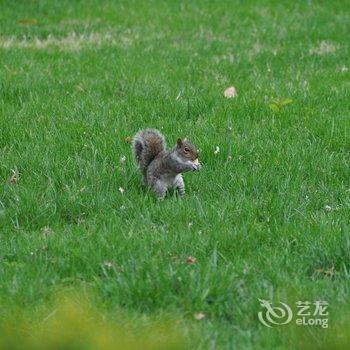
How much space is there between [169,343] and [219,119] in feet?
11.7

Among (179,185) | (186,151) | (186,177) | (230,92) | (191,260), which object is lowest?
(230,92)

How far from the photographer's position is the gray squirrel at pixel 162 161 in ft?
17.3

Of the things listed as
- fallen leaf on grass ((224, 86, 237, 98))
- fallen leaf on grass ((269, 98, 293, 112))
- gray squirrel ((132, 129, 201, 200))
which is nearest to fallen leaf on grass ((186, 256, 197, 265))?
gray squirrel ((132, 129, 201, 200))

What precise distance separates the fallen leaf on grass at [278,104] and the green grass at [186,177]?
0.07 m

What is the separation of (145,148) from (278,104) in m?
1.93

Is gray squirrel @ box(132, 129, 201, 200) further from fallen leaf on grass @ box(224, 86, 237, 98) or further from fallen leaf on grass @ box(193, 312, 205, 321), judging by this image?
fallen leaf on grass @ box(224, 86, 237, 98)

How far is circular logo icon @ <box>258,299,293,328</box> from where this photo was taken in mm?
3816

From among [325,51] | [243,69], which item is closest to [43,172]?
[243,69]

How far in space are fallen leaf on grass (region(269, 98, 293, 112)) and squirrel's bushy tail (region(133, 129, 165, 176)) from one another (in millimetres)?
1750

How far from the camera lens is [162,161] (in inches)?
212

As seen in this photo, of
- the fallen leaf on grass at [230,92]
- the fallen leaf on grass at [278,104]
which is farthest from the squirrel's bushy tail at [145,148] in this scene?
the fallen leaf on grass at [230,92]

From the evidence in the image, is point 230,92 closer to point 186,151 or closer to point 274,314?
point 186,151

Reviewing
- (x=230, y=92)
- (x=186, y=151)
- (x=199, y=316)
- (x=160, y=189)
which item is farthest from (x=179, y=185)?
(x=230, y=92)

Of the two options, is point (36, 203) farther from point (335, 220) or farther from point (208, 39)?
point (208, 39)
